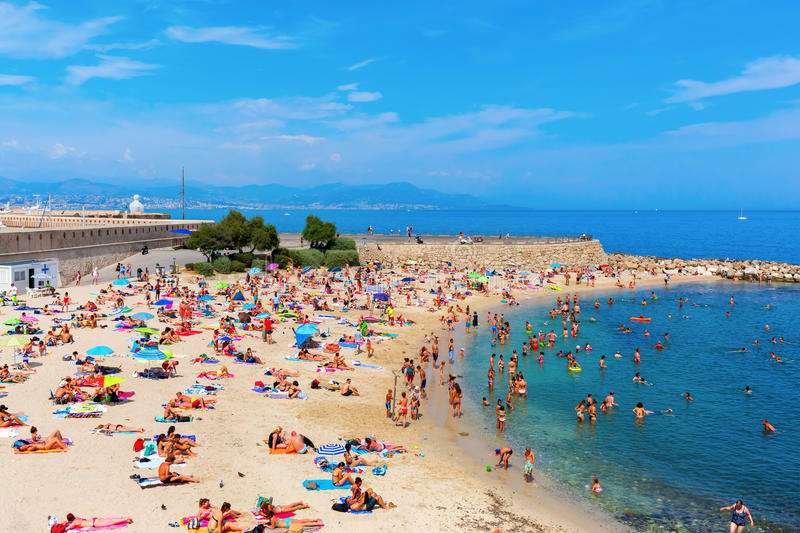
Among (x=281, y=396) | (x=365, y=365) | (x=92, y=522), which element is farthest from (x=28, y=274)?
(x=92, y=522)

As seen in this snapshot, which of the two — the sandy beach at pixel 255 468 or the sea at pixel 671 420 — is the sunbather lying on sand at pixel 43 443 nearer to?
the sandy beach at pixel 255 468

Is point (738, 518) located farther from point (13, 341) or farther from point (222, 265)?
point (222, 265)

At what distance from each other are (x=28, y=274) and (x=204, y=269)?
11.5m

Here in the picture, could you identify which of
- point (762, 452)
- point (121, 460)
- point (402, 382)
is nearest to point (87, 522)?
point (121, 460)

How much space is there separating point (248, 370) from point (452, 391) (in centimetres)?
786

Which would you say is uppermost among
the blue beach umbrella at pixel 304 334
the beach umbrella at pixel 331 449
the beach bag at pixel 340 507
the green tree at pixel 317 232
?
the green tree at pixel 317 232

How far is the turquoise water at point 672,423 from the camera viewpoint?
14.4 meters

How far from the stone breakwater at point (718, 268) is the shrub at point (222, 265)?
38544 mm

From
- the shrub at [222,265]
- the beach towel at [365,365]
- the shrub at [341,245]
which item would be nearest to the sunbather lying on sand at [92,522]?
the beach towel at [365,365]

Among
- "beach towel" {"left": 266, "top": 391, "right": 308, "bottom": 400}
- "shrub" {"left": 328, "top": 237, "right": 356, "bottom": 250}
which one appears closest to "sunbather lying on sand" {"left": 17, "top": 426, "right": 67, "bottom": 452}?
"beach towel" {"left": 266, "top": 391, "right": 308, "bottom": 400}

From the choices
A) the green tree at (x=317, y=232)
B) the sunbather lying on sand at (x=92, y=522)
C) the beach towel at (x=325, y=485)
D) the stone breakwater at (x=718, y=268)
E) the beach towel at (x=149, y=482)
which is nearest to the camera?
the sunbather lying on sand at (x=92, y=522)

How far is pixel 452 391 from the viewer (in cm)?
2016

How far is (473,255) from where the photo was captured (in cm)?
5809

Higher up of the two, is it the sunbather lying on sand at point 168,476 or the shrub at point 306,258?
the shrub at point 306,258
